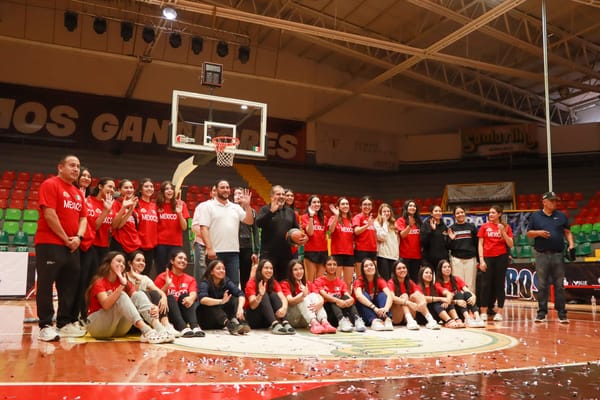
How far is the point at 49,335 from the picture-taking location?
4406 mm

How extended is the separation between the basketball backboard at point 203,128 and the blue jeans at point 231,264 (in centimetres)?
377

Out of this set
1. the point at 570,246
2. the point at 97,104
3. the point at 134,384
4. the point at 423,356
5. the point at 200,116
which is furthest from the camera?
the point at 97,104

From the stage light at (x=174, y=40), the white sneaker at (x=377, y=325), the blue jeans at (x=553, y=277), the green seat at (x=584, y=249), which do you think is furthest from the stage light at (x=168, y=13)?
the green seat at (x=584, y=249)

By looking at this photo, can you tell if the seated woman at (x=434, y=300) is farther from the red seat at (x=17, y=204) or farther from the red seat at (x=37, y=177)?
the red seat at (x=37, y=177)

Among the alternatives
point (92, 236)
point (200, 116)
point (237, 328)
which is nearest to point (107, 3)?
point (200, 116)

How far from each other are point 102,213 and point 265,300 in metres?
1.84

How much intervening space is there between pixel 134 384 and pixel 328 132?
51.5ft

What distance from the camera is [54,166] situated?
50.1 feet

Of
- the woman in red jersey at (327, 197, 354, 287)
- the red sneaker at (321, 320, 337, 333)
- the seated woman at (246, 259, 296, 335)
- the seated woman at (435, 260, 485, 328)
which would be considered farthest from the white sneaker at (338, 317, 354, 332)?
the seated woman at (435, 260, 485, 328)

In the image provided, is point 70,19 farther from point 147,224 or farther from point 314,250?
point 314,250

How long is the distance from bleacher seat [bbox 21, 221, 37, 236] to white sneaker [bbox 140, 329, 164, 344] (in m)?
9.52

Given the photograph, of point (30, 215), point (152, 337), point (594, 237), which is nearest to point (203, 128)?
point (152, 337)

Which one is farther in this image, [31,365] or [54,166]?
[54,166]

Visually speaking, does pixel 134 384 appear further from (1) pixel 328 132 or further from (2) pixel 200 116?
(1) pixel 328 132
